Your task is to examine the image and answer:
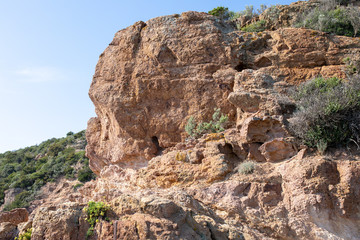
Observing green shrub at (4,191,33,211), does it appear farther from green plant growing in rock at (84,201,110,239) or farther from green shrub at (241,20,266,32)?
green shrub at (241,20,266,32)

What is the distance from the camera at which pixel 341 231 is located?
5730mm

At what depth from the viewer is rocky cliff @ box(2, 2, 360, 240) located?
5.66m

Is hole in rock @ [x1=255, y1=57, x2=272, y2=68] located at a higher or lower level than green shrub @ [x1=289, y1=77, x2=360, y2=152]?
higher

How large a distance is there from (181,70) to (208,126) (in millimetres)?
2093

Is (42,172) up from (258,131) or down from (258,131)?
up

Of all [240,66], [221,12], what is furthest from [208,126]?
[221,12]

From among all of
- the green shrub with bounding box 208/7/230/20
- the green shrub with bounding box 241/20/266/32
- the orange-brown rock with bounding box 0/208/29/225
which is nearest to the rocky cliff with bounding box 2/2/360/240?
the orange-brown rock with bounding box 0/208/29/225

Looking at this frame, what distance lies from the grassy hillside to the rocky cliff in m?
13.7

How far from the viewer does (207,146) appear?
7477 millimetres

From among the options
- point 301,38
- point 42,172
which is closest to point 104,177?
point 301,38

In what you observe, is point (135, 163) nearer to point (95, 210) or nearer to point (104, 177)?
point (104, 177)

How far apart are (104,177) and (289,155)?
5.66m

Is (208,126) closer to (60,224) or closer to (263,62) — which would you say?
(263,62)

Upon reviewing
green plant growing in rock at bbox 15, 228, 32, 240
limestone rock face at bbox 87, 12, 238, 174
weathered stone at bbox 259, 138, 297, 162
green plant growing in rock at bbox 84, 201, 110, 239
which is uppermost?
limestone rock face at bbox 87, 12, 238, 174
